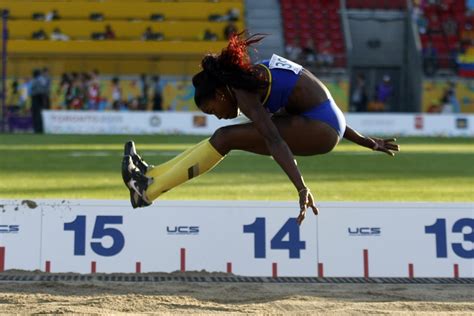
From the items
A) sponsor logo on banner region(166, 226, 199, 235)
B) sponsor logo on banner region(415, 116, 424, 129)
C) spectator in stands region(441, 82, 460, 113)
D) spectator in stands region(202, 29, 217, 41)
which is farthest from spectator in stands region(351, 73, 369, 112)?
sponsor logo on banner region(166, 226, 199, 235)

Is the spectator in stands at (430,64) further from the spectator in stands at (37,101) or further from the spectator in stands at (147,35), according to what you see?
the spectator in stands at (37,101)

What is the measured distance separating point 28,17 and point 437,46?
18035 mm

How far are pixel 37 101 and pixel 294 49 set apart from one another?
485 inches

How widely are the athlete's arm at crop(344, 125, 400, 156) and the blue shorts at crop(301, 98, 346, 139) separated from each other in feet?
1.31

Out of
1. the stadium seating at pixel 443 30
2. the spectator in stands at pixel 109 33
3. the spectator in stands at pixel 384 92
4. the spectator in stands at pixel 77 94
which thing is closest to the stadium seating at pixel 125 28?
the spectator in stands at pixel 109 33

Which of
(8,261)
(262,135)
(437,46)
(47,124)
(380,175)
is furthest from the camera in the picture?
(437,46)

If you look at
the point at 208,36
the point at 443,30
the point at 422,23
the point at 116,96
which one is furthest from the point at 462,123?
the point at 116,96

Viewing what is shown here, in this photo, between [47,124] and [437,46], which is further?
[437,46]

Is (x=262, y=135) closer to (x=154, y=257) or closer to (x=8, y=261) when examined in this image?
(x=154, y=257)

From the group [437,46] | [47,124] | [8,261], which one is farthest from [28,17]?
[8,261]

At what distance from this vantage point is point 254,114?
574 centimetres

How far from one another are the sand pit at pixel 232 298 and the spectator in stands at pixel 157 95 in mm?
24331

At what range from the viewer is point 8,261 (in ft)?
25.6

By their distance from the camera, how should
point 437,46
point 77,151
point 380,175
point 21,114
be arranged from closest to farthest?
point 380,175, point 77,151, point 21,114, point 437,46
